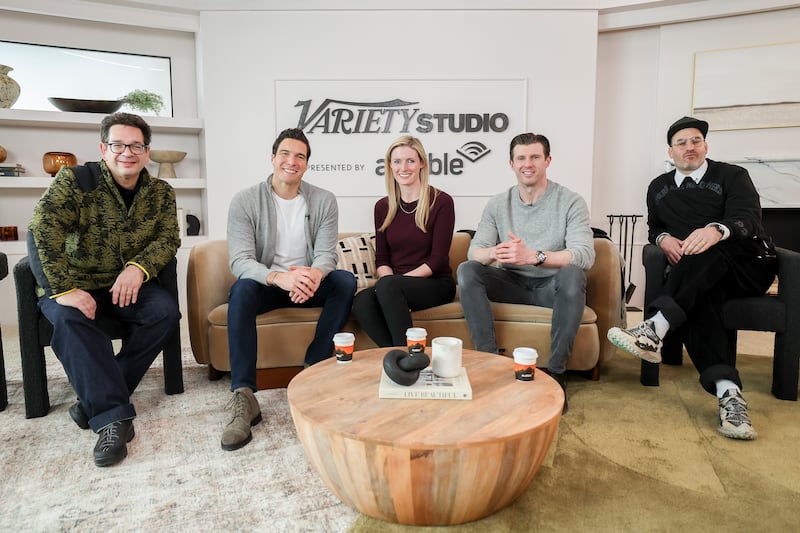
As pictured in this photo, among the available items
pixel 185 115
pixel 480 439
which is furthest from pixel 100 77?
pixel 480 439

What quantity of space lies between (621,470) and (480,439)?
0.74 m

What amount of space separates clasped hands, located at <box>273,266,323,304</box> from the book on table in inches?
32.4

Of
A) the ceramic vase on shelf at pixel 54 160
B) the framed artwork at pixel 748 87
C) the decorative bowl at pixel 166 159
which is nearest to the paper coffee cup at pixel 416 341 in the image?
the decorative bowl at pixel 166 159

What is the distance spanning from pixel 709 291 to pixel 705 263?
0.13 meters

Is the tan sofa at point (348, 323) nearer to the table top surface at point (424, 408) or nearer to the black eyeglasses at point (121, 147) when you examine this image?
the black eyeglasses at point (121, 147)

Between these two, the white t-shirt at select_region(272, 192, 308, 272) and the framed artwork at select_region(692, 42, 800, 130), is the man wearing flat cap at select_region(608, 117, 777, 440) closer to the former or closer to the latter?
the white t-shirt at select_region(272, 192, 308, 272)

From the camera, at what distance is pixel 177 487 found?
157 centimetres

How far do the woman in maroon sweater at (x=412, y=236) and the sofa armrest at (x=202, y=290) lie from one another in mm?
697

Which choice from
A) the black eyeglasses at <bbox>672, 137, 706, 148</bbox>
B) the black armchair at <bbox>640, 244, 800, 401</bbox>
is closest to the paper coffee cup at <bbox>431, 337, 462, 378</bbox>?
the black armchair at <bbox>640, 244, 800, 401</bbox>

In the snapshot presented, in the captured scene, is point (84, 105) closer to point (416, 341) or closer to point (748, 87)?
point (416, 341)

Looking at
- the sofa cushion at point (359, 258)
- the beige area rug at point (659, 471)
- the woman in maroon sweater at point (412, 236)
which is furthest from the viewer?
the sofa cushion at point (359, 258)

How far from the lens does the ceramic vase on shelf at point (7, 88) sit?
3865 millimetres

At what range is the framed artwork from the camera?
13.6ft

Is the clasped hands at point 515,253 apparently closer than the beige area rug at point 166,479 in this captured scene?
No
